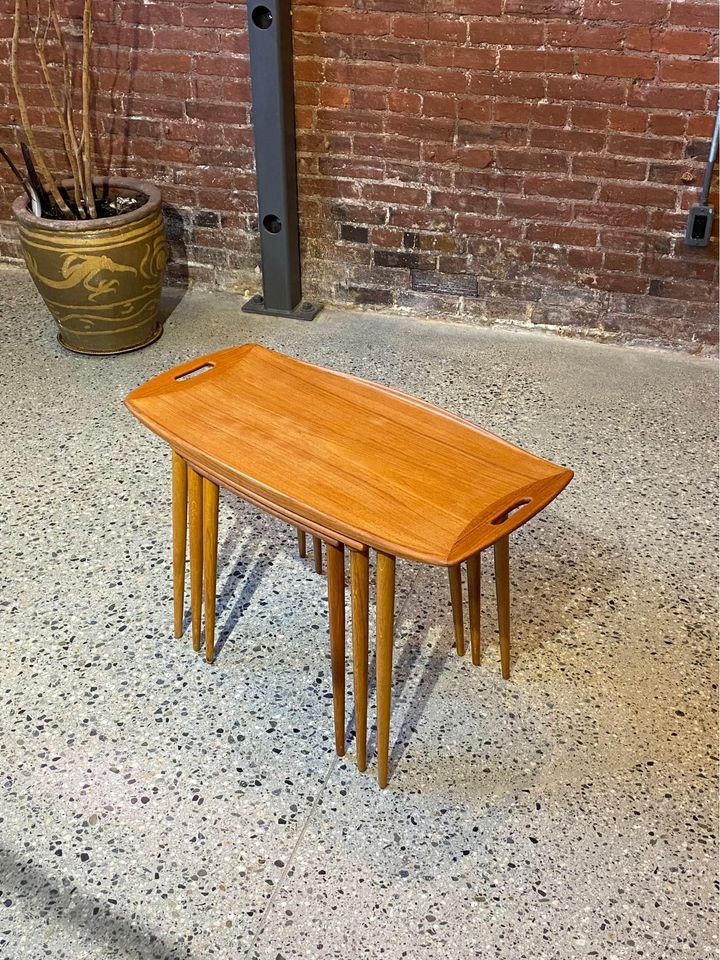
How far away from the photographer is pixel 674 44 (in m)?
2.99

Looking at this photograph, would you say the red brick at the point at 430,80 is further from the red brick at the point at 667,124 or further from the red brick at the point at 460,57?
the red brick at the point at 667,124

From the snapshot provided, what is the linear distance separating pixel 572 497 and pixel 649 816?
106 centimetres

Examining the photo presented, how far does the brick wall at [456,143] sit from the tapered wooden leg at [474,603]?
175cm

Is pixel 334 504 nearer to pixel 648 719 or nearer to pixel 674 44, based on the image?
pixel 648 719

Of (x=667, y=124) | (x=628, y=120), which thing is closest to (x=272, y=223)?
(x=628, y=120)

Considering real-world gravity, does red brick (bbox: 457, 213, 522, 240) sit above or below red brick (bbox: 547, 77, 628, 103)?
below

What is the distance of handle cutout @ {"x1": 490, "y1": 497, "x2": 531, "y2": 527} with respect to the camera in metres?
1.62

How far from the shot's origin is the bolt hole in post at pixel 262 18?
10.5 feet

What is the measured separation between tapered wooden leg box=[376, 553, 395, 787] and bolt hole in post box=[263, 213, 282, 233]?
217cm

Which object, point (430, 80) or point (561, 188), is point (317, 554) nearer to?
point (561, 188)

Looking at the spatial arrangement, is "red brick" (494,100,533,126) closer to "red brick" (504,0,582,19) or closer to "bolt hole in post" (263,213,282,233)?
"red brick" (504,0,582,19)

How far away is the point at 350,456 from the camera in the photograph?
179 cm

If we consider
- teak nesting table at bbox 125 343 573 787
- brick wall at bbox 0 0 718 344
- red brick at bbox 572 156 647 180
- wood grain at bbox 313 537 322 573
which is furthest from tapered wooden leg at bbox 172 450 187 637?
red brick at bbox 572 156 647 180

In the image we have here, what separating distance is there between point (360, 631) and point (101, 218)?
2.12 meters
